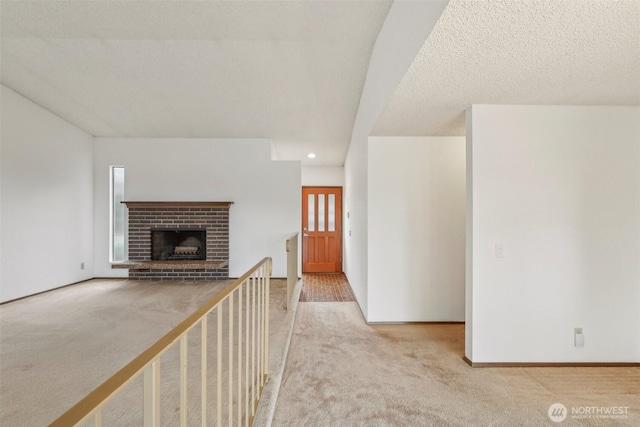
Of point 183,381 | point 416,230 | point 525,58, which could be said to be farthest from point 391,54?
point 183,381

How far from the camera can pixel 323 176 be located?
777 cm

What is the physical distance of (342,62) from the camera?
3.64 meters

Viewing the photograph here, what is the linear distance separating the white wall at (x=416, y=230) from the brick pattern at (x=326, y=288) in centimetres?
136

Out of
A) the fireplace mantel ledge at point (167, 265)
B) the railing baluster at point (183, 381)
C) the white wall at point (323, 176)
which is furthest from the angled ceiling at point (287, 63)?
the fireplace mantel ledge at point (167, 265)

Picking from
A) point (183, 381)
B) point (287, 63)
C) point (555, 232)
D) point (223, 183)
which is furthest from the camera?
point (223, 183)

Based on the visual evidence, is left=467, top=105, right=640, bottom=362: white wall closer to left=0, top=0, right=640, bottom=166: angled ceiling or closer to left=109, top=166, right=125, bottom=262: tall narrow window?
left=0, top=0, right=640, bottom=166: angled ceiling

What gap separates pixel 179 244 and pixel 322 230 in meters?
3.19

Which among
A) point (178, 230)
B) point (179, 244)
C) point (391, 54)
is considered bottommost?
point (179, 244)

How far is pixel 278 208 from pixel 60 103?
3.67m

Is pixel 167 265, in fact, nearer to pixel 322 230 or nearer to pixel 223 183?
pixel 223 183

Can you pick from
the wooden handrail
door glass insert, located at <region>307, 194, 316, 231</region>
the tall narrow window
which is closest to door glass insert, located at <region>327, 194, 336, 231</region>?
door glass insert, located at <region>307, 194, 316, 231</region>

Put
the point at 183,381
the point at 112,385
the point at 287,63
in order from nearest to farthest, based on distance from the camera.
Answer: the point at 112,385 < the point at 183,381 < the point at 287,63

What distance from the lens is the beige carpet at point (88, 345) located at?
1.95 meters

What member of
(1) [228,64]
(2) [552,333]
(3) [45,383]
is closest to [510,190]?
(2) [552,333]
